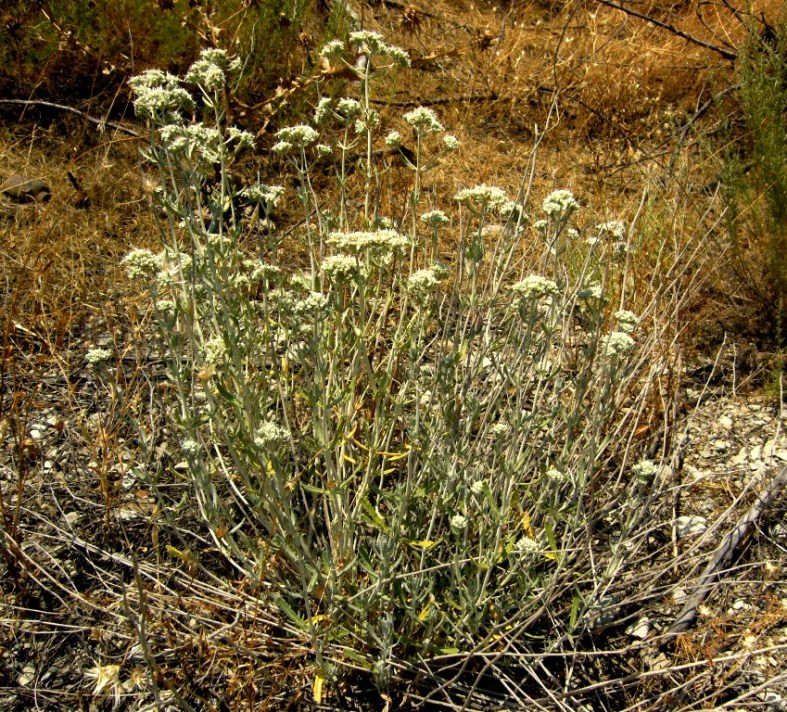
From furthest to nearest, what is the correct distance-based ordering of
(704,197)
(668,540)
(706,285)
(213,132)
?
(704,197) < (706,285) < (668,540) < (213,132)

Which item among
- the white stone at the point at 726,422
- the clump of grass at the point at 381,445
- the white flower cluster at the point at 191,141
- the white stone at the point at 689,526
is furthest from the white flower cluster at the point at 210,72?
the white stone at the point at 726,422

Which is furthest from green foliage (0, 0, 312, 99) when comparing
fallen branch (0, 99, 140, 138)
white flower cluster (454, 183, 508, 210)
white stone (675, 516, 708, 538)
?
white stone (675, 516, 708, 538)

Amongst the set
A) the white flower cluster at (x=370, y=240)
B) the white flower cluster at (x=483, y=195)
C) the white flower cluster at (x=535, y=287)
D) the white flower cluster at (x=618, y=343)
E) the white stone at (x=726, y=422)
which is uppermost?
the white flower cluster at (x=483, y=195)

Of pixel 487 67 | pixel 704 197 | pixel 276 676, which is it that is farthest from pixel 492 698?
pixel 487 67

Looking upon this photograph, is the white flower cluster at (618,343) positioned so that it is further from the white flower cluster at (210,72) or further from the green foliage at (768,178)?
the green foliage at (768,178)

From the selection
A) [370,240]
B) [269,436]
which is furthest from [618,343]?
[269,436]

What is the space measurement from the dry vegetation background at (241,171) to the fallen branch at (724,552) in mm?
146

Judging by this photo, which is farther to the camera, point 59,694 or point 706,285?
point 706,285

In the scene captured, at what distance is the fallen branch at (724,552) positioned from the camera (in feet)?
7.93

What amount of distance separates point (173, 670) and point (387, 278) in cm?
216

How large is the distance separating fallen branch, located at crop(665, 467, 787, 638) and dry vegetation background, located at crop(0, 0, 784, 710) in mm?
146

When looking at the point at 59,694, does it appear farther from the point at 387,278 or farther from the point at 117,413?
the point at 387,278

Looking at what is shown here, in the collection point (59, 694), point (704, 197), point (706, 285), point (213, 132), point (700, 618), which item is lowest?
point (59, 694)

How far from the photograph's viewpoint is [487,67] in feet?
23.2
